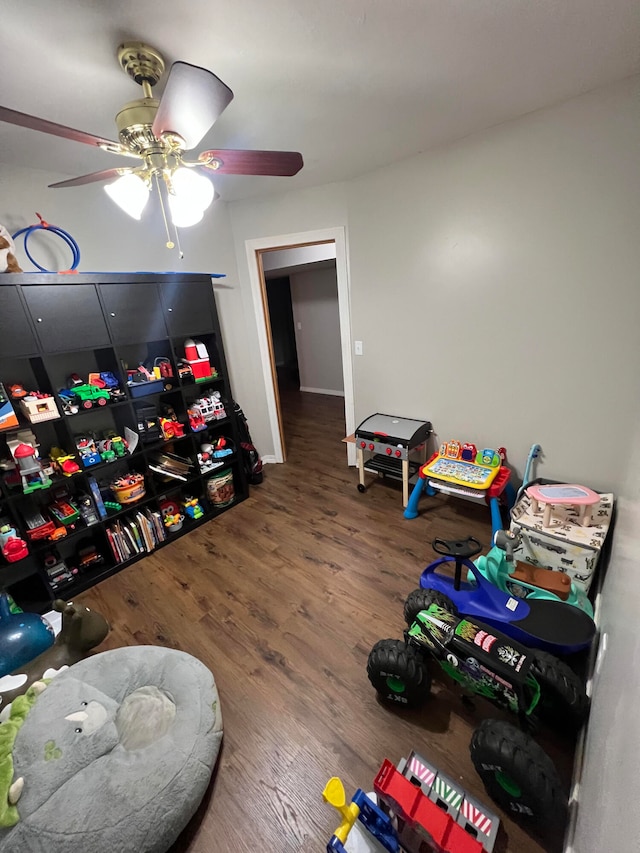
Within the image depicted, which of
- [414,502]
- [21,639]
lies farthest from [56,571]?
[414,502]

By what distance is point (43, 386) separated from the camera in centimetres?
190

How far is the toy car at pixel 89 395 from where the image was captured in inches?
78.9

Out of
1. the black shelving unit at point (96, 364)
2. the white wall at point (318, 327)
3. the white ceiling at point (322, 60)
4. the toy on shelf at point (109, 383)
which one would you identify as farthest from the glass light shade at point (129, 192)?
the white wall at point (318, 327)

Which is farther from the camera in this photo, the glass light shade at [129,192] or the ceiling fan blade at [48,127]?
the glass light shade at [129,192]

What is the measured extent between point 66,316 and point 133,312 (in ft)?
1.19

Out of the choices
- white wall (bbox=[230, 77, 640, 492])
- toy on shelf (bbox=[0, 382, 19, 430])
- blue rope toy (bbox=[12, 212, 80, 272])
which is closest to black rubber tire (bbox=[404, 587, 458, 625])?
white wall (bbox=[230, 77, 640, 492])

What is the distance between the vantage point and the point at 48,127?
1011 mm

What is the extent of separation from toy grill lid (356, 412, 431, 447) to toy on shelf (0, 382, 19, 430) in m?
2.14

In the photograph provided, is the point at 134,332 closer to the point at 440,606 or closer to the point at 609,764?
the point at 440,606

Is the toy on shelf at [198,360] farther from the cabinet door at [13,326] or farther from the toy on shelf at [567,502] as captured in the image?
the toy on shelf at [567,502]

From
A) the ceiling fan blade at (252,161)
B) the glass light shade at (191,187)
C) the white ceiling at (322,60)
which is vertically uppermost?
the white ceiling at (322,60)

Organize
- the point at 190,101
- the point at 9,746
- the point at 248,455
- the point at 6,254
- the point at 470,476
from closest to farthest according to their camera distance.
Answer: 1. the point at 190,101
2. the point at 9,746
3. the point at 6,254
4. the point at 470,476
5. the point at 248,455

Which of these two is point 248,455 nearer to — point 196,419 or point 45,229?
point 196,419

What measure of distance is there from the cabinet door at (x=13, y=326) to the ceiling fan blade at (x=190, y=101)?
4.17 feet
